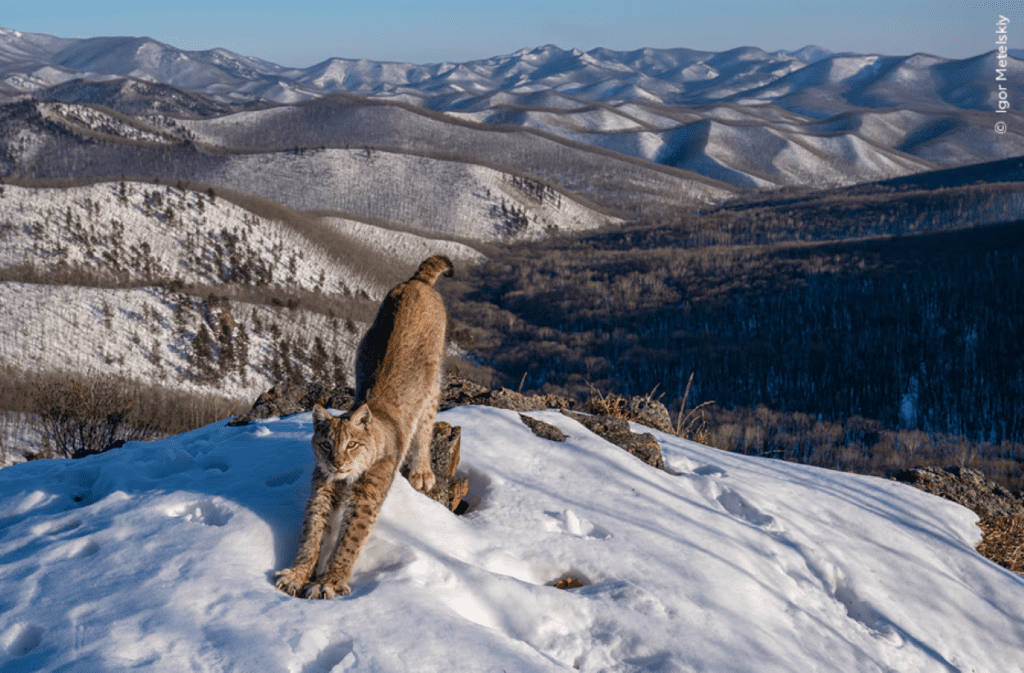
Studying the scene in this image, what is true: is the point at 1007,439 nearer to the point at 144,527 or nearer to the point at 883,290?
the point at 883,290

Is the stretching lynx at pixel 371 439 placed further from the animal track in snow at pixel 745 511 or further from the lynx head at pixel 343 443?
the animal track in snow at pixel 745 511

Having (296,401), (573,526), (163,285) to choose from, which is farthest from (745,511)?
(163,285)

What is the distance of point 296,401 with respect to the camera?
379 inches

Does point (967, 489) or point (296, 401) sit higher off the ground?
point (296, 401)

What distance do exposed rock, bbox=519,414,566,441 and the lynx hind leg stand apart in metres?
1.82

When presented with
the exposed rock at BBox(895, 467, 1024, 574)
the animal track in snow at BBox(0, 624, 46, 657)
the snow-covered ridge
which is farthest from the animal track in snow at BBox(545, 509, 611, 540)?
the snow-covered ridge

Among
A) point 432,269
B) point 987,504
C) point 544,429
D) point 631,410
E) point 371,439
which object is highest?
point 432,269

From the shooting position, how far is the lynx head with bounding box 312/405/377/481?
4898mm

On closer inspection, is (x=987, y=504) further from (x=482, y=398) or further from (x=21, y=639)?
(x=21, y=639)

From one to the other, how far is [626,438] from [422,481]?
10.7ft

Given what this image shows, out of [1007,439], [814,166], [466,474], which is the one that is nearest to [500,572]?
[466,474]

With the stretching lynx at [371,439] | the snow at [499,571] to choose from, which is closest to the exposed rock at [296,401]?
the snow at [499,571]

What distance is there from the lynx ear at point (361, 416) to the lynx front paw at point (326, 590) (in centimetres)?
115

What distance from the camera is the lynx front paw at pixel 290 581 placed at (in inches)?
176
